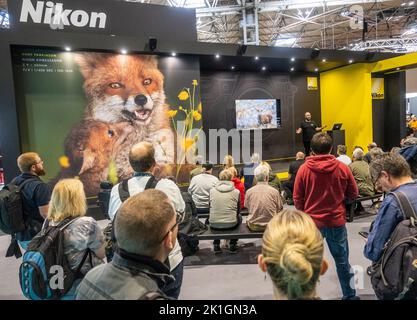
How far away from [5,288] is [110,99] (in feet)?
12.4

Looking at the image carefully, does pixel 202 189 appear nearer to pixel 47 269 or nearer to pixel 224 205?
pixel 224 205

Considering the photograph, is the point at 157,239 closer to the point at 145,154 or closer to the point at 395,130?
the point at 145,154

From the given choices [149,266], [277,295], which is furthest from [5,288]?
[277,295]

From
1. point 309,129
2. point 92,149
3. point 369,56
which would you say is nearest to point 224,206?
point 92,149

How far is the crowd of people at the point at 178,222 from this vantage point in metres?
0.94

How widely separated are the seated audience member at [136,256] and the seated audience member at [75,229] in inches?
30.6

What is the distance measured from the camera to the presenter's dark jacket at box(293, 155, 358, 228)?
7.97 feet

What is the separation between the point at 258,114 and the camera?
9.55 m

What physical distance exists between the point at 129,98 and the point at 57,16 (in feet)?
6.30

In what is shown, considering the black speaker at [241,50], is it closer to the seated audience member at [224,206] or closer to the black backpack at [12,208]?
the seated audience member at [224,206]

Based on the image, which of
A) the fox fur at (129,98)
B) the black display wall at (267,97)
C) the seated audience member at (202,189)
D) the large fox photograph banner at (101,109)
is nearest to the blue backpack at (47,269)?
the seated audience member at (202,189)

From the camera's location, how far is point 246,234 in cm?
336

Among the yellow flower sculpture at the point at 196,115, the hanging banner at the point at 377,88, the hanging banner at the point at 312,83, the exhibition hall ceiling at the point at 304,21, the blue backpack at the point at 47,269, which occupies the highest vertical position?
the exhibition hall ceiling at the point at 304,21
